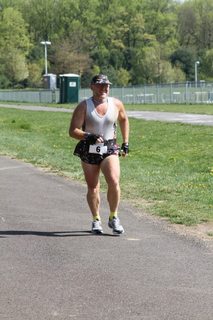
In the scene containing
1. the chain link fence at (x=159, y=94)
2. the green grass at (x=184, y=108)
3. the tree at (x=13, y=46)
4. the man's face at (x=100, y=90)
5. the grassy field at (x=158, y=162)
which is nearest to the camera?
the man's face at (x=100, y=90)

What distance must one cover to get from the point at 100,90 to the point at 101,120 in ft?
1.05


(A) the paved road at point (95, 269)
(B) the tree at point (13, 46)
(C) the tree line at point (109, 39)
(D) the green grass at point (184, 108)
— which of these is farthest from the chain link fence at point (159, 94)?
(A) the paved road at point (95, 269)

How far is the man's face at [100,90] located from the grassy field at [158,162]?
6.23 feet

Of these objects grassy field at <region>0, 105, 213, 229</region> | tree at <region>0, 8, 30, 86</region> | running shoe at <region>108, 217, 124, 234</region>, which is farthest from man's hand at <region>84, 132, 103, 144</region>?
tree at <region>0, 8, 30, 86</region>

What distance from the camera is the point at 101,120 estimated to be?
26.5 ft

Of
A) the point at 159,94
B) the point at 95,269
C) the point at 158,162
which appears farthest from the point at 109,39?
the point at 95,269

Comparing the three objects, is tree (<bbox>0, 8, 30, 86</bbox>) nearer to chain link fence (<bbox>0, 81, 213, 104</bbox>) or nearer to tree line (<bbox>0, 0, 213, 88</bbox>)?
tree line (<bbox>0, 0, 213, 88</bbox>)

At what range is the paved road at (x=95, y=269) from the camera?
211 inches

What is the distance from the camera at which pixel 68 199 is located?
11.1 metres

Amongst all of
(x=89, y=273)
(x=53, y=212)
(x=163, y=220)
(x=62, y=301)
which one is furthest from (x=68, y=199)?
(x=62, y=301)

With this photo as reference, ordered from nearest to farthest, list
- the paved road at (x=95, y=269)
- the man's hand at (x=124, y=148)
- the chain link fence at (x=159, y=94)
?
the paved road at (x=95, y=269)
the man's hand at (x=124, y=148)
the chain link fence at (x=159, y=94)

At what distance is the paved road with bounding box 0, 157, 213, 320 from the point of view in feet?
17.6

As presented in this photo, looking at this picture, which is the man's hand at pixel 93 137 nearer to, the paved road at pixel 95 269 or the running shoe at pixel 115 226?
the running shoe at pixel 115 226

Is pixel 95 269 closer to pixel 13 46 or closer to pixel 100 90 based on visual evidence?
pixel 100 90
